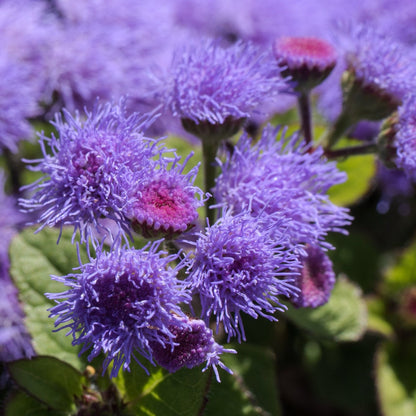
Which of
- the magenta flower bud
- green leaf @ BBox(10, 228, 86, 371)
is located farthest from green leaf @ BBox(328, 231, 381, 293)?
green leaf @ BBox(10, 228, 86, 371)

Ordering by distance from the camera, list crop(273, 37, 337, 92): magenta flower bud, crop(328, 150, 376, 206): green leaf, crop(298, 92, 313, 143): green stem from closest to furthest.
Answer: crop(273, 37, 337, 92): magenta flower bud, crop(298, 92, 313, 143): green stem, crop(328, 150, 376, 206): green leaf

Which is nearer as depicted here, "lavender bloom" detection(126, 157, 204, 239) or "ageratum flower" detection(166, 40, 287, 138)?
"lavender bloom" detection(126, 157, 204, 239)

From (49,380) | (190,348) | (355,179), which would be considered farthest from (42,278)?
(355,179)

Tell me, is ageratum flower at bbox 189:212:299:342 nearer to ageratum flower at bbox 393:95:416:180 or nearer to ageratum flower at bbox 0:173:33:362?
ageratum flower at bbox 393:95:416:180

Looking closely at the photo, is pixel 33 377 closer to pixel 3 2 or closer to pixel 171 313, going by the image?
pixel 171 313

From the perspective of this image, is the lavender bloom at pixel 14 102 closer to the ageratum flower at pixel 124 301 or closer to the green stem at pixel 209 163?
the green stem at pixel 209 163

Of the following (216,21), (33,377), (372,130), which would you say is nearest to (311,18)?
(216,21)

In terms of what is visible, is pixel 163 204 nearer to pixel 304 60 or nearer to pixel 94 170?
pixel 94 170
